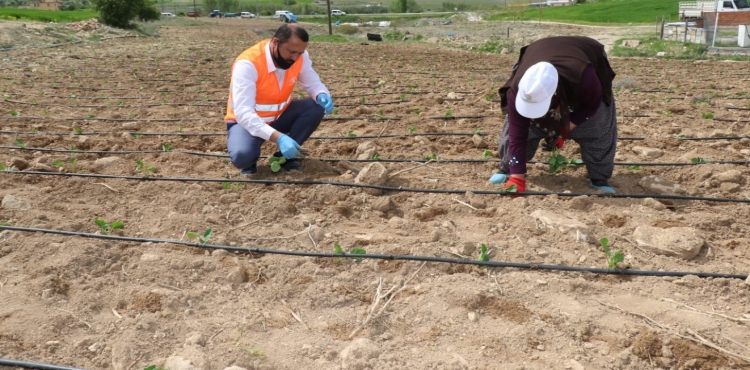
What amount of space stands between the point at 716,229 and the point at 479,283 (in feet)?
4.88

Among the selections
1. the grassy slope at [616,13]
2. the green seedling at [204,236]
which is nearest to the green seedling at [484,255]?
the green seedling at [204,236]

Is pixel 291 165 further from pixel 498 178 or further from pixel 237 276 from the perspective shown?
pixel 237 276

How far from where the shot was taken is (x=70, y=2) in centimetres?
5666

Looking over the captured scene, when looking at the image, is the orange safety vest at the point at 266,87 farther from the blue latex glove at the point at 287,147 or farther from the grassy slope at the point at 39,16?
the grassy slope at the point at 39,16

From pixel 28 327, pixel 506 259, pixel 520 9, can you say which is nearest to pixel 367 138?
pixel 506 259

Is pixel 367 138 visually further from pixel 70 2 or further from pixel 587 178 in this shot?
pixel 70 2

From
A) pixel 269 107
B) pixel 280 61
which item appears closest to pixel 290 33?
pixel 280 61

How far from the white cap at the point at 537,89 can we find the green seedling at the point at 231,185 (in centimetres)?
181

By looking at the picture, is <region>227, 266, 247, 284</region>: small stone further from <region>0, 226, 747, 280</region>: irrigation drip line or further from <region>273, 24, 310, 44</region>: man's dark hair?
<region>273, 24, 310, 44</region>: man's dark hair

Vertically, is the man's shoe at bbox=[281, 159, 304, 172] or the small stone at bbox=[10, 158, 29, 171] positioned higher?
the small stone at bbox=[10, 158, 29, 171]

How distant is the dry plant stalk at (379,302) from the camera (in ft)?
7.37

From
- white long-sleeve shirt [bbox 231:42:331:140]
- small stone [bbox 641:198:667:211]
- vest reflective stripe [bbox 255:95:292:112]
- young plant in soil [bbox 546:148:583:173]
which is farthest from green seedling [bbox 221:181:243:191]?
small stone [bbox 641:198:667:211]

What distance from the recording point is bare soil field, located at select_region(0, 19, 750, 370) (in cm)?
209

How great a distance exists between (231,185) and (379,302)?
1689 millimetres
